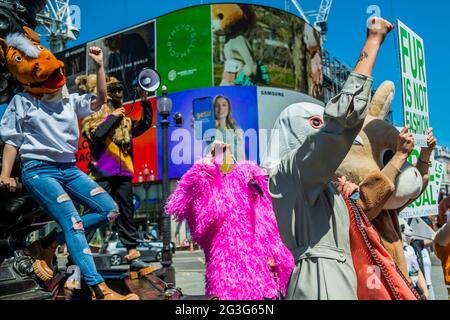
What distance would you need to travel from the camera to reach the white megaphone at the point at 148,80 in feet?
11.3

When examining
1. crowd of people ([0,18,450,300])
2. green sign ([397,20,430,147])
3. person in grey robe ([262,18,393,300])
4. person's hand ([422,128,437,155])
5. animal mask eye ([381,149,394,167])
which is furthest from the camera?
green sign ([397,20,430,147])

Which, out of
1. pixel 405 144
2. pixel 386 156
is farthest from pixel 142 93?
pixel 405 144

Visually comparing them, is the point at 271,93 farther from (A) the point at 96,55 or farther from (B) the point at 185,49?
(A) the point at 96,55

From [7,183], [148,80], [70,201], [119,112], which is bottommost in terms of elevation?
[70,201]

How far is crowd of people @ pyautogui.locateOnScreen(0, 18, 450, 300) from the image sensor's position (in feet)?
4.86

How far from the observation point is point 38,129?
2473 mm

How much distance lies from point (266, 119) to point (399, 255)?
2166 cm

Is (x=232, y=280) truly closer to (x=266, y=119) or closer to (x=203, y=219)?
(x=203, y=219)

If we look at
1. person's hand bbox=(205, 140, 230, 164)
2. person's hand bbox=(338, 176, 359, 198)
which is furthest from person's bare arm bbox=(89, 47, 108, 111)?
person's hand bbox=(338, 176, 359, 198)

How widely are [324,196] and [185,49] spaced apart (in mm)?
24146

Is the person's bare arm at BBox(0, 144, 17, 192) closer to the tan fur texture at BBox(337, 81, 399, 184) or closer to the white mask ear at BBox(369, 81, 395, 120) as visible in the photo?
the tan fur texture at BBox(337, 81, 399, 184)

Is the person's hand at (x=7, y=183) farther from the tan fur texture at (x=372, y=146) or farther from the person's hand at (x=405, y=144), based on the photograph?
the person's hand at (x=405, y=144)

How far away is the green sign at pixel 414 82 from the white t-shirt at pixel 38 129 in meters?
2.28

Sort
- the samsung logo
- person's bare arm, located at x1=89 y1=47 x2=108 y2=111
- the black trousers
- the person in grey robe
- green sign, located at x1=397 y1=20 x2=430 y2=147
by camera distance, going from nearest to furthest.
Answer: the person in grey robe
person's bare arm, located at x1=89 y1=47 x2=108 y2=111
green sign, located at x1=397 y1=20 x2=430 y2=147
the black trousers
the samsung logo
